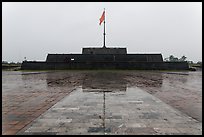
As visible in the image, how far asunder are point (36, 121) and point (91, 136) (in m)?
1.51

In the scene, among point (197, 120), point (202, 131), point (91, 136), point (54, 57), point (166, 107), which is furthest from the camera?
point (54, 57)

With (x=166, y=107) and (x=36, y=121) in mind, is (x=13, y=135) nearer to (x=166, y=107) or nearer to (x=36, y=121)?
(x=36, y=121)

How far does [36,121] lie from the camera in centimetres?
380

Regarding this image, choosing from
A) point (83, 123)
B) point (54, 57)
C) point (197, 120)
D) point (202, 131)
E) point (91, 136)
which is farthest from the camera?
point (54, 57)

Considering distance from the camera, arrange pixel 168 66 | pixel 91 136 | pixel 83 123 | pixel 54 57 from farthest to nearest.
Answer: pixel 54 57
pixel 168 66
pixel 83 123
pixel 91 136

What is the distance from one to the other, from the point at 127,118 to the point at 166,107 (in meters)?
1.67

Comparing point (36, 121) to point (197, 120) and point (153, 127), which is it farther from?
point (197, 120)

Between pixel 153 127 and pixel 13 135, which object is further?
pixel 153 127

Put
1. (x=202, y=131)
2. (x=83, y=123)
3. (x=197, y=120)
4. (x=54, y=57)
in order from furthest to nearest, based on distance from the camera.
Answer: (x=54, y=57) → (x=197, y=120) → (x=83, y=123) → (x=202, y=131)

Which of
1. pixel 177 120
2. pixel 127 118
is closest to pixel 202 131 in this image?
pixel 177 120

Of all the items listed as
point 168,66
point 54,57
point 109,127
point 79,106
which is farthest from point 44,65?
point 109,127

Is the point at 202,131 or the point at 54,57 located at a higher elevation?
the point at 54,57

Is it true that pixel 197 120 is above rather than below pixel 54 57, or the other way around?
below

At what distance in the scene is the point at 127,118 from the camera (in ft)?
13.2
